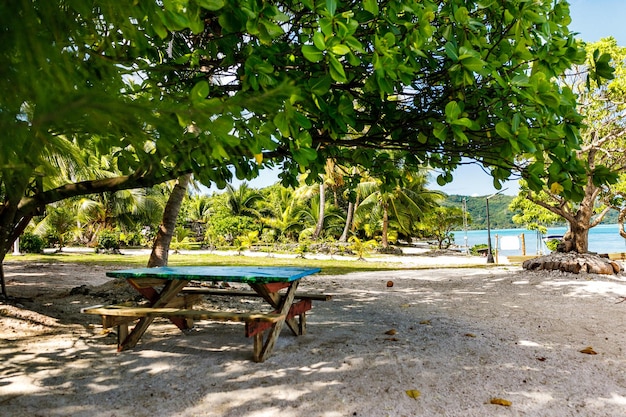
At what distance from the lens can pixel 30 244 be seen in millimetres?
22516

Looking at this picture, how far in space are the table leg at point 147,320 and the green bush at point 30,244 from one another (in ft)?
72.1

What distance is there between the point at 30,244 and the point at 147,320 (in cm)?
2226

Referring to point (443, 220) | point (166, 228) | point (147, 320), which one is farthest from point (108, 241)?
point (443, 220)

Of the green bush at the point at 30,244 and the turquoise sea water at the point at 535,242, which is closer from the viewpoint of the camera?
the green bush at the point at 30,244

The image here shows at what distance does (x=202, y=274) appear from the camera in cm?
410

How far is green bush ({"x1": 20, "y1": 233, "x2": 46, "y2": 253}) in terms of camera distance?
73.3ft

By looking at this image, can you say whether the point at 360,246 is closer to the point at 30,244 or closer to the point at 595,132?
the point at 595,132

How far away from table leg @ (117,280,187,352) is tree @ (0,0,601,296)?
3.61ft

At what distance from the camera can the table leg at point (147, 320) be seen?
427cm

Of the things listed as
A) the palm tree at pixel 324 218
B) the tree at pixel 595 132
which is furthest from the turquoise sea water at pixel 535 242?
the tree at pixel 595 132

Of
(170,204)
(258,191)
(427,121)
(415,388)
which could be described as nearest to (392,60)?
(427,121)

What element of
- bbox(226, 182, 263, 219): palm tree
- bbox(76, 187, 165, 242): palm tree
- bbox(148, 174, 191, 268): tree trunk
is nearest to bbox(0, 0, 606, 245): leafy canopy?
bbox(148, 174, 191, 268): tree trunk

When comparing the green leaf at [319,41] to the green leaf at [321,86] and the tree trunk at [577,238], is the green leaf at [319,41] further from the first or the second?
the tree trunk at [577,238]

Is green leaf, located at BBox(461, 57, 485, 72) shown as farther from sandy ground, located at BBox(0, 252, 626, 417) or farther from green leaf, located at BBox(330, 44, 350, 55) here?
sandy ground, located at BBox(0, 252, 626, 417)
